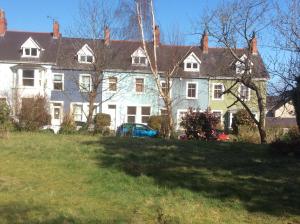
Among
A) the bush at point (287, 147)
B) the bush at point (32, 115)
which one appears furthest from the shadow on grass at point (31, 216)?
the bush at point (32, 115)

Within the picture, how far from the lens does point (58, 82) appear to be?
45219 millimetres

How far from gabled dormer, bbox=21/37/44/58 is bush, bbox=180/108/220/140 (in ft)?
89.9

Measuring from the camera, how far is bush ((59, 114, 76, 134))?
2362 cm

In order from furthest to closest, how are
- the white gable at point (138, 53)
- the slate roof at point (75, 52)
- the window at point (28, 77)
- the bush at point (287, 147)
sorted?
the white gable at point (138, 53)
the window at point (28, 77)
the slate roof at point (75, 52)
the bush at point (287, 147)

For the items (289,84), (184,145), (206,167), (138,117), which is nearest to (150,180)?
(206,167)

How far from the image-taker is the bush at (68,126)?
2362 cm

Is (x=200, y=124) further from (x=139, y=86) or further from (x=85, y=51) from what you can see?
(x=139, y=86)

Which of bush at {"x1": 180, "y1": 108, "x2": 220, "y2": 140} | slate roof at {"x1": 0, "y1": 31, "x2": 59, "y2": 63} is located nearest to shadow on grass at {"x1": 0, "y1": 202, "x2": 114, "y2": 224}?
bush at {"x1": 180, "y1": 108, "x2": 220, "y2": 140}

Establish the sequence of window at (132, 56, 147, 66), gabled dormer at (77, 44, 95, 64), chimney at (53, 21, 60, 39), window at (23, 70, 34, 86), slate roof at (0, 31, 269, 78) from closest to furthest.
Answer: gabled dormer at (77, 44, 95, 64)
slate roof at (0, 31, 269, 78)
window at (23, 70, 34, 86)
window at (132, 56, 147, 66)
chimney at (53, 21, 60, 39)

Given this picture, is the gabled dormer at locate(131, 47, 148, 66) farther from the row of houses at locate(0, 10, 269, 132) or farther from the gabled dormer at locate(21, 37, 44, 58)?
the gabled dormer at locate(21, 37, 44, 58)

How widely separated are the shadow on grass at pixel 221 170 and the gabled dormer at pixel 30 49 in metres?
32.1

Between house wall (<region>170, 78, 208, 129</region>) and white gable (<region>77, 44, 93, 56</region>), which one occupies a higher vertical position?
white gable (<region>77, 44, 93, 56</region>)

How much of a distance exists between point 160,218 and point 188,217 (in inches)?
20.3

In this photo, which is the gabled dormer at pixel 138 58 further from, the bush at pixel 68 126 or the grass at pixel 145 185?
the grass at pixel 145 185
